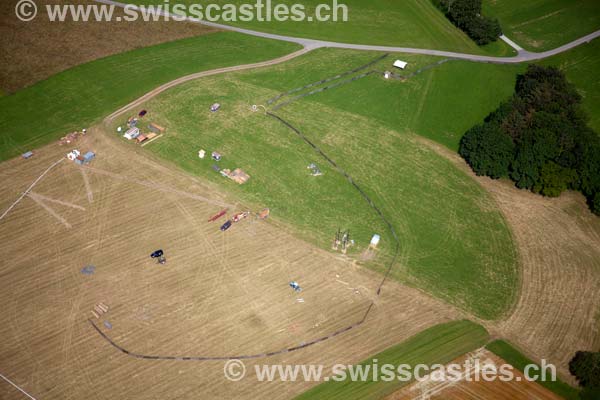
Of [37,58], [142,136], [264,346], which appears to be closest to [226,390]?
[264,346]

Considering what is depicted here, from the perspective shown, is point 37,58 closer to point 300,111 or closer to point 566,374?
point 300,111

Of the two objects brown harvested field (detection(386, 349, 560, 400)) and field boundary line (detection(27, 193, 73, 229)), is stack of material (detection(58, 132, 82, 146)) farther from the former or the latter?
brown harvested field (detection(386, 349, 560, 400))

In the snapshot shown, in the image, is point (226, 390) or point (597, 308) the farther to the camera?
point (597, 308)

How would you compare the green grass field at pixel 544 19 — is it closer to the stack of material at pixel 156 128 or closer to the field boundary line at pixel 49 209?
the stack of material at pixel 156 128

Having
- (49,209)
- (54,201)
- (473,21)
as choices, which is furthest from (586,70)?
(49,209)

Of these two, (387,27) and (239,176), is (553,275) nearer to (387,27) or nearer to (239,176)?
(239,176)
